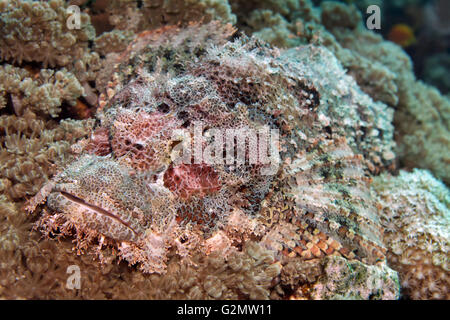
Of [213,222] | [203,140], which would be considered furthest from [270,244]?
[203,140]

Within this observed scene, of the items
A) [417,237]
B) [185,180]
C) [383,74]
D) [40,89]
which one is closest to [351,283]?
[417,237]

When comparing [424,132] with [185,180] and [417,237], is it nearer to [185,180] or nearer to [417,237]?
[417,237]

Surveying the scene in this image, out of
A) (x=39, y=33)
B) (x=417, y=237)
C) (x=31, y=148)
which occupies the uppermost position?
(x=39, y=33)

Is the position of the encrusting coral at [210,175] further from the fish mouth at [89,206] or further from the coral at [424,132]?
the coral at [424,132]

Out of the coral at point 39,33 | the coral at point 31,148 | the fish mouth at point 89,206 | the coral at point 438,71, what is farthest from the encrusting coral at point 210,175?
the coral at point 438,71

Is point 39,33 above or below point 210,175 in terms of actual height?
above

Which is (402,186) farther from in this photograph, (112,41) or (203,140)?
(112,41)
